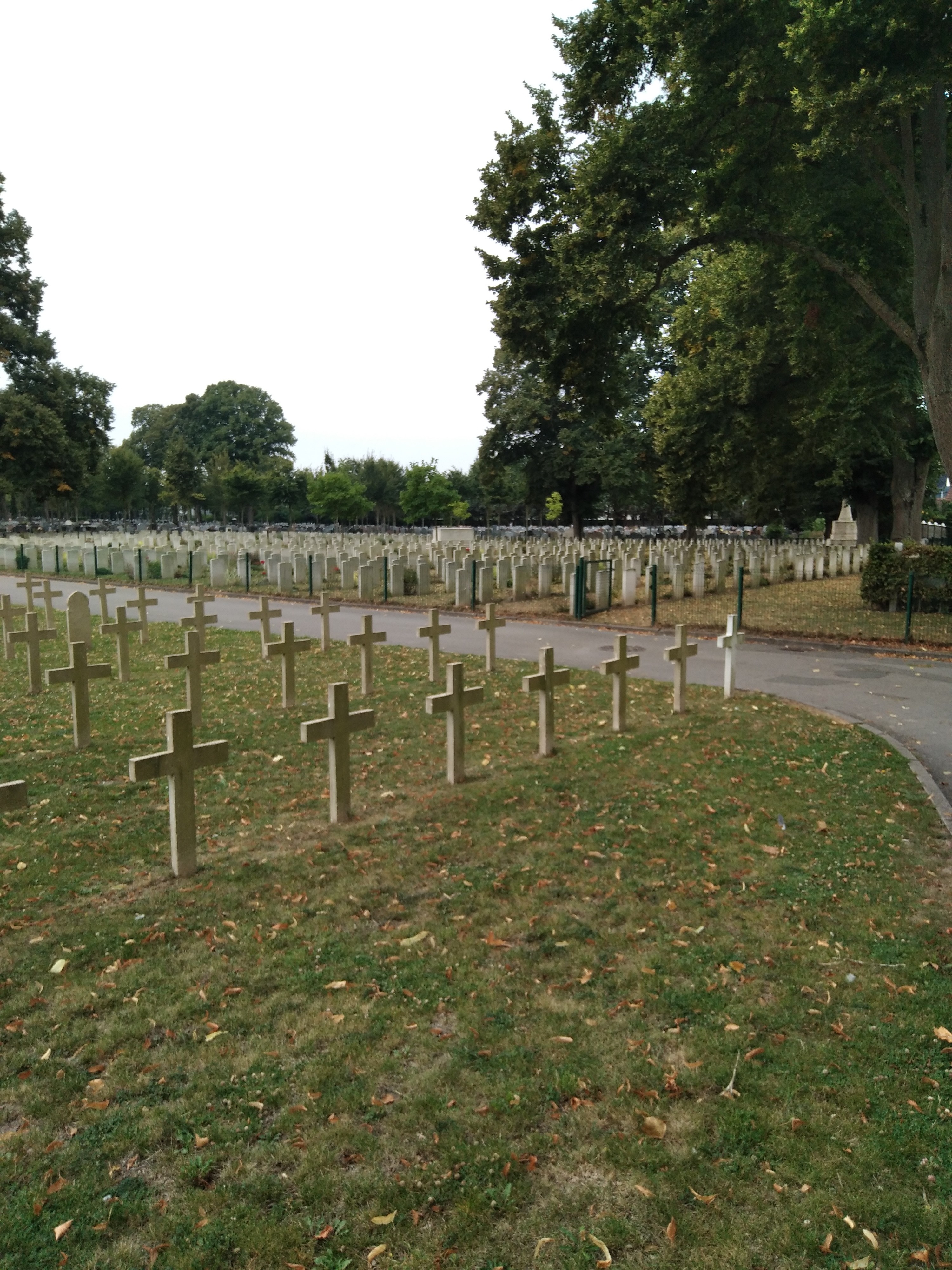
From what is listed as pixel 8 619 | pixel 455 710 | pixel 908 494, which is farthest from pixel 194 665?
pixel 908 494

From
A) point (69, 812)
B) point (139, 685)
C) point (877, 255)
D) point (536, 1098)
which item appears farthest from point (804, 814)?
point (877, 255)

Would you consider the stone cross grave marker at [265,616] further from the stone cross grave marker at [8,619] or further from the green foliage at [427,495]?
the green foliage at [427,495]

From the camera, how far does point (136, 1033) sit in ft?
11.8

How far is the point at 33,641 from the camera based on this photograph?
10312mm

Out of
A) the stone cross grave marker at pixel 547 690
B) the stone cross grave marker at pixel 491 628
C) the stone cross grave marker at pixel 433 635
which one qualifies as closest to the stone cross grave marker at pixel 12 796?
the stone cross grave marker at pixel 547 690

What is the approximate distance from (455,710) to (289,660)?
3200mm

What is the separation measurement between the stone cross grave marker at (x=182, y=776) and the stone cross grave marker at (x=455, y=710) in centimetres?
197

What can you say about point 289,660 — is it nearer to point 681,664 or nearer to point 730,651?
point 681,664

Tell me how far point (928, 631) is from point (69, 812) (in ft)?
48.8

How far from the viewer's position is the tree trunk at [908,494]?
31.0 m

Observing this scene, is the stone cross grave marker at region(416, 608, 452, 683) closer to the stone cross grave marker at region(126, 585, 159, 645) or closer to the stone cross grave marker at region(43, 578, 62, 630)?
the stone cross grave marker at region(126, 585, 159, 645)

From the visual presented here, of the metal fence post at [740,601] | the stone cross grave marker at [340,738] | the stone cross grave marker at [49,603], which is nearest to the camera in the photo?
the stone cross grave marker at [340,738]

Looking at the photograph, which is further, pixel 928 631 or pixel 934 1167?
pixel 928 631

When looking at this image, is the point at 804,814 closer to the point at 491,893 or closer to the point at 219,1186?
the point at 491,893
